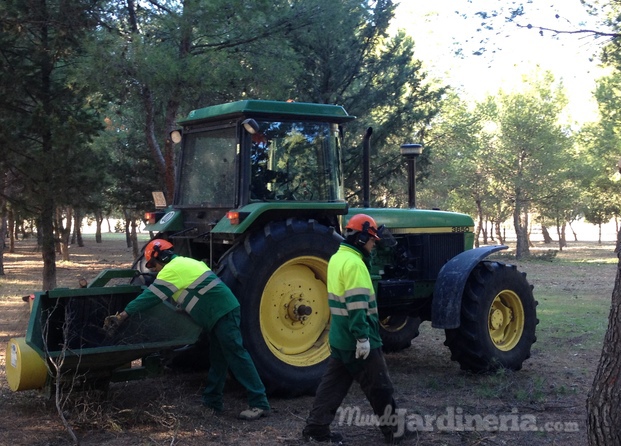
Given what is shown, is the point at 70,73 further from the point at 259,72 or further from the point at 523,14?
the point at 523,14

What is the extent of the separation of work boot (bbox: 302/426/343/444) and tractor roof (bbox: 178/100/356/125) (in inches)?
123

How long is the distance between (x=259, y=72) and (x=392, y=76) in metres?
7.33

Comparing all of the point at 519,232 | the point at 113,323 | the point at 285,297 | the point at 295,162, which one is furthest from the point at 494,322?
the point at 519,232

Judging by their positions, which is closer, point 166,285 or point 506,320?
point 166,285

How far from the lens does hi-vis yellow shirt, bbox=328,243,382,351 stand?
519 centimetres

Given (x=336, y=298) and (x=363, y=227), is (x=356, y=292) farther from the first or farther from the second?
(x=363, y=227)

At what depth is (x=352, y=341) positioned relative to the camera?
17.3 ft

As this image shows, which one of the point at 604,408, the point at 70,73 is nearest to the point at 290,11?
the point at 70,73

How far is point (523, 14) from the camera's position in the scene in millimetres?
9875

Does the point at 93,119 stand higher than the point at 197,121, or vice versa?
the point at 93,119

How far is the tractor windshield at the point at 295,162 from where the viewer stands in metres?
7.02

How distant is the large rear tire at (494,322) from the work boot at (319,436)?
2.70 m

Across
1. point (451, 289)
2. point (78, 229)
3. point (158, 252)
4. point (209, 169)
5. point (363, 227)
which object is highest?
point (209, 169)

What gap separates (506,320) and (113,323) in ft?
14.9
